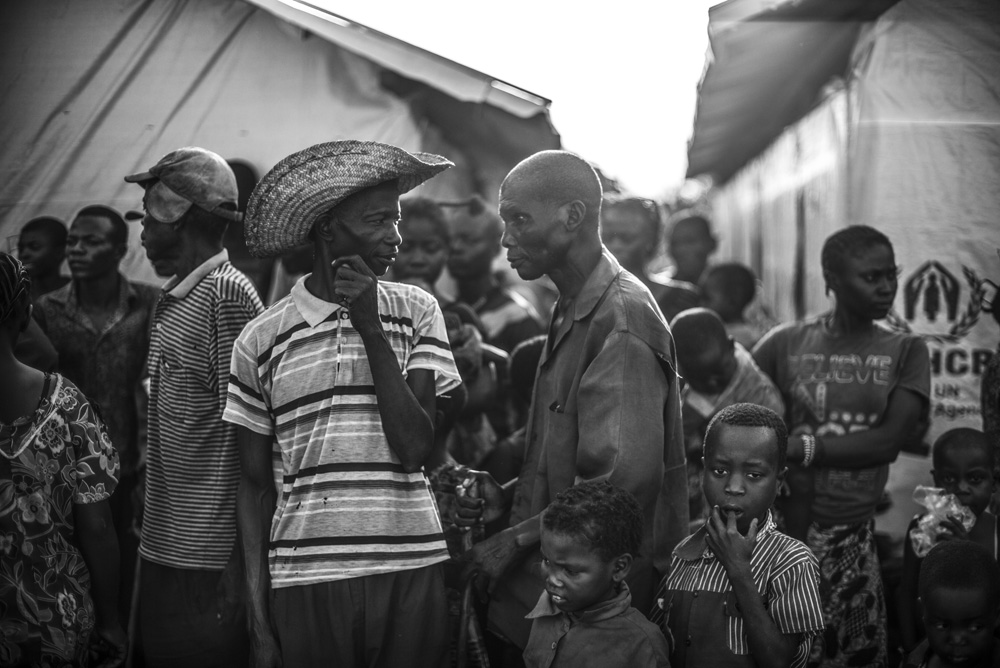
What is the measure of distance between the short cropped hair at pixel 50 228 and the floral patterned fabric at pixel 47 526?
197 cm

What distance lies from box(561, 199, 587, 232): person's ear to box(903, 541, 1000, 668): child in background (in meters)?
1.62

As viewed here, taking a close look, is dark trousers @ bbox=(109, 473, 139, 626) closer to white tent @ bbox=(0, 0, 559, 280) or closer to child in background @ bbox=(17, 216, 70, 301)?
child in background @ bbox=(17, 216, 70, 301)

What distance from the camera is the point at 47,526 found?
299 cm

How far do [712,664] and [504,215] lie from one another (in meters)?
1.56

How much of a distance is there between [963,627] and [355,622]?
1.89 meters

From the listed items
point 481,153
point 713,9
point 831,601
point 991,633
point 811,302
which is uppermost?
point 713,9

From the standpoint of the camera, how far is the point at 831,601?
4008mm

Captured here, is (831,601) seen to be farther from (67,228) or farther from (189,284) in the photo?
(67,228)

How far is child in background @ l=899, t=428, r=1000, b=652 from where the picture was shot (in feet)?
12.5

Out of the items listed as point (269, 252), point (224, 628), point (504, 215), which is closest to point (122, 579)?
point (224, 628)

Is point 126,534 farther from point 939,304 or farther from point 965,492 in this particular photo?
point 939,304

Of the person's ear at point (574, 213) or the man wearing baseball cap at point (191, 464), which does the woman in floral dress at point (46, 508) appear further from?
the person's ear at point (574, 213)

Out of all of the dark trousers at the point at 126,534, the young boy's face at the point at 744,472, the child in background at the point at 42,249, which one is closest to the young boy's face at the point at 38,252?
the child in background at the point at 42,249

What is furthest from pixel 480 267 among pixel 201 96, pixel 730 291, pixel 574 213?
pixel 574 213
